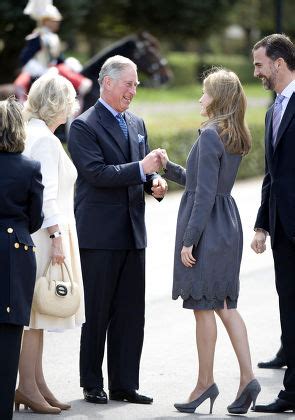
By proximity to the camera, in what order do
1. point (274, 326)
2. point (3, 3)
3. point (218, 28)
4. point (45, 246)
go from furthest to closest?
point (218, 28) → point (3, 3) → point (274, 326) → point (45, 246)

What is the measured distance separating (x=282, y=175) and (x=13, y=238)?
1528mm

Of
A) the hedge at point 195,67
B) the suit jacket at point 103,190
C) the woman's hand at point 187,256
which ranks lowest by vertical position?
the woman's hand at point 187,256

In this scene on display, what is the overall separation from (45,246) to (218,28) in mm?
29250

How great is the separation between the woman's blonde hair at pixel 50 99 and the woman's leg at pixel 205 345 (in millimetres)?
1306

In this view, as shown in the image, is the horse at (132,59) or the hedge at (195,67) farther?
the hedge at (195,67)

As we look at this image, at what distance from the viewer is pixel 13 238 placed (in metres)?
5.58

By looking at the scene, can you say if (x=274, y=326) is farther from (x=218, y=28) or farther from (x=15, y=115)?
(x=218, y=28)

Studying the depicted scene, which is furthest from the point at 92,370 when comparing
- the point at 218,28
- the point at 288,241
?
the point at 218,28

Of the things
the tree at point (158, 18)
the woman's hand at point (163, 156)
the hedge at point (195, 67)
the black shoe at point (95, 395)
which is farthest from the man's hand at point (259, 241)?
the hedge at point (195, 67)

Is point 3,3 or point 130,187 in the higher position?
point 3,3

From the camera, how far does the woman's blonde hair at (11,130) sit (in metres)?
5.55

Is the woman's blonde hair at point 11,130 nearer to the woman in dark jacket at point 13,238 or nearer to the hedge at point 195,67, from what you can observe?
the woman in dark jacket at point 13,238

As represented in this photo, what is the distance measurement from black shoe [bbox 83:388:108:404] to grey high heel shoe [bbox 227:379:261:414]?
2.39 feet

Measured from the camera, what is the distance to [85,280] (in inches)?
263
